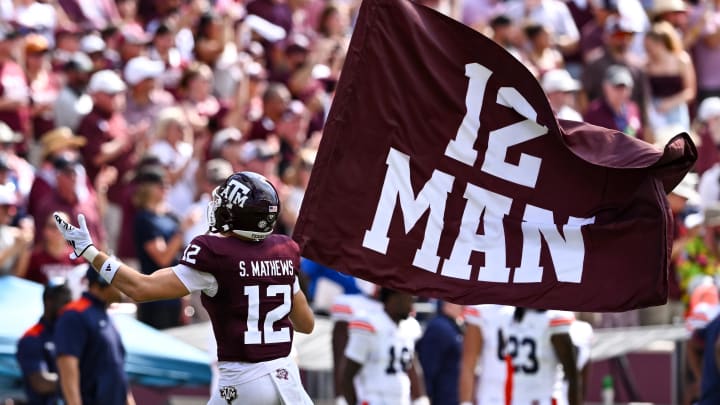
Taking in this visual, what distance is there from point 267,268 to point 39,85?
7.76 m

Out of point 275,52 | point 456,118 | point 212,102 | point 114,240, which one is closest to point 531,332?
point 456,118

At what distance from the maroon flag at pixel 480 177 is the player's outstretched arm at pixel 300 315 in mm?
443

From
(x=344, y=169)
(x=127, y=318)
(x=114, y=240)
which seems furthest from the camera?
(x=114, y=240)

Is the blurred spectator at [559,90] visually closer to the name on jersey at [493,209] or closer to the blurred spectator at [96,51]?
the blurred spectator at [96,51]

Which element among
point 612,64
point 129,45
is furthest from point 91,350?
point 612,64

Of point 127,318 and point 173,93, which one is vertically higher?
point 173,93

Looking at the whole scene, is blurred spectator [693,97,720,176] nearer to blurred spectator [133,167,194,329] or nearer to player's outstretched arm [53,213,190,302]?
blurred spectator [133,167,194,329]

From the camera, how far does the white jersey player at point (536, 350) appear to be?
11445 mm

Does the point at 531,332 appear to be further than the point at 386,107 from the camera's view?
Yes

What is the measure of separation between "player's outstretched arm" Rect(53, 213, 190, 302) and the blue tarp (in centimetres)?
446

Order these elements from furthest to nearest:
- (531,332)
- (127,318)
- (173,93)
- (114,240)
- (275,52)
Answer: (275,52)
(173,93)
(114,240)
(127,318)
(531,332)

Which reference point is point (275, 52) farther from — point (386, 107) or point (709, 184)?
point (386, 107)

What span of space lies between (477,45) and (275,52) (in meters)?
9.25

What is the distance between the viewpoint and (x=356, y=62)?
859 centimetres
